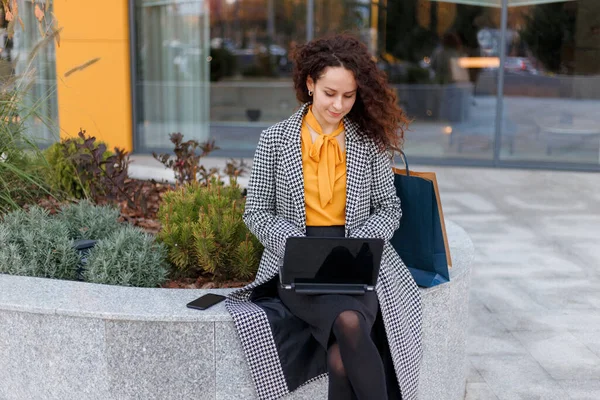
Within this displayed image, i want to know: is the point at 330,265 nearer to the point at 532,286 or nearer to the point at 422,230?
the point at 422,230

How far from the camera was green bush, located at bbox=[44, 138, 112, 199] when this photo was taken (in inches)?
177

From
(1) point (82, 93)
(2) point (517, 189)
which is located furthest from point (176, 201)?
(1) point (82, 93)

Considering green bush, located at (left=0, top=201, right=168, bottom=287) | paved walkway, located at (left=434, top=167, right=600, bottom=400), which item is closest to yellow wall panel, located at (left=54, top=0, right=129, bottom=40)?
paved walkway, located at (left=434, top=167, right=600, bottom=400)

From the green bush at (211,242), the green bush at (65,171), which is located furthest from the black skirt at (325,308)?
Answer: the green bush at (65,171)

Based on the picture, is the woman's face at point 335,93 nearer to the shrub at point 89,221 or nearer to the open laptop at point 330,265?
the open laptop at point 330,265

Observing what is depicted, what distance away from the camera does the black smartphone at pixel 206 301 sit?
266 cm

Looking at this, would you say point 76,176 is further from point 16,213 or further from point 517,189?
point 517,189

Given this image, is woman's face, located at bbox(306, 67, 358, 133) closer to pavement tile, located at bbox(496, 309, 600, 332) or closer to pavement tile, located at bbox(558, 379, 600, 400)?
pavement tile, located at bbox(558, 379, 600, 400)

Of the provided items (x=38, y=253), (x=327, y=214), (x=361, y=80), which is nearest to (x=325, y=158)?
(x=327, y=214)

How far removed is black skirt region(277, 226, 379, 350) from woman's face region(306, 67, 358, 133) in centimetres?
72

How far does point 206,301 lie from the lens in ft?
8.93

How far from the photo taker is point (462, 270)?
320 centimetres

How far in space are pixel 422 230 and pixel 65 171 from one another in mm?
2526

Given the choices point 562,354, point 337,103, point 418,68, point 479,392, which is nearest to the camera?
point 337,103
